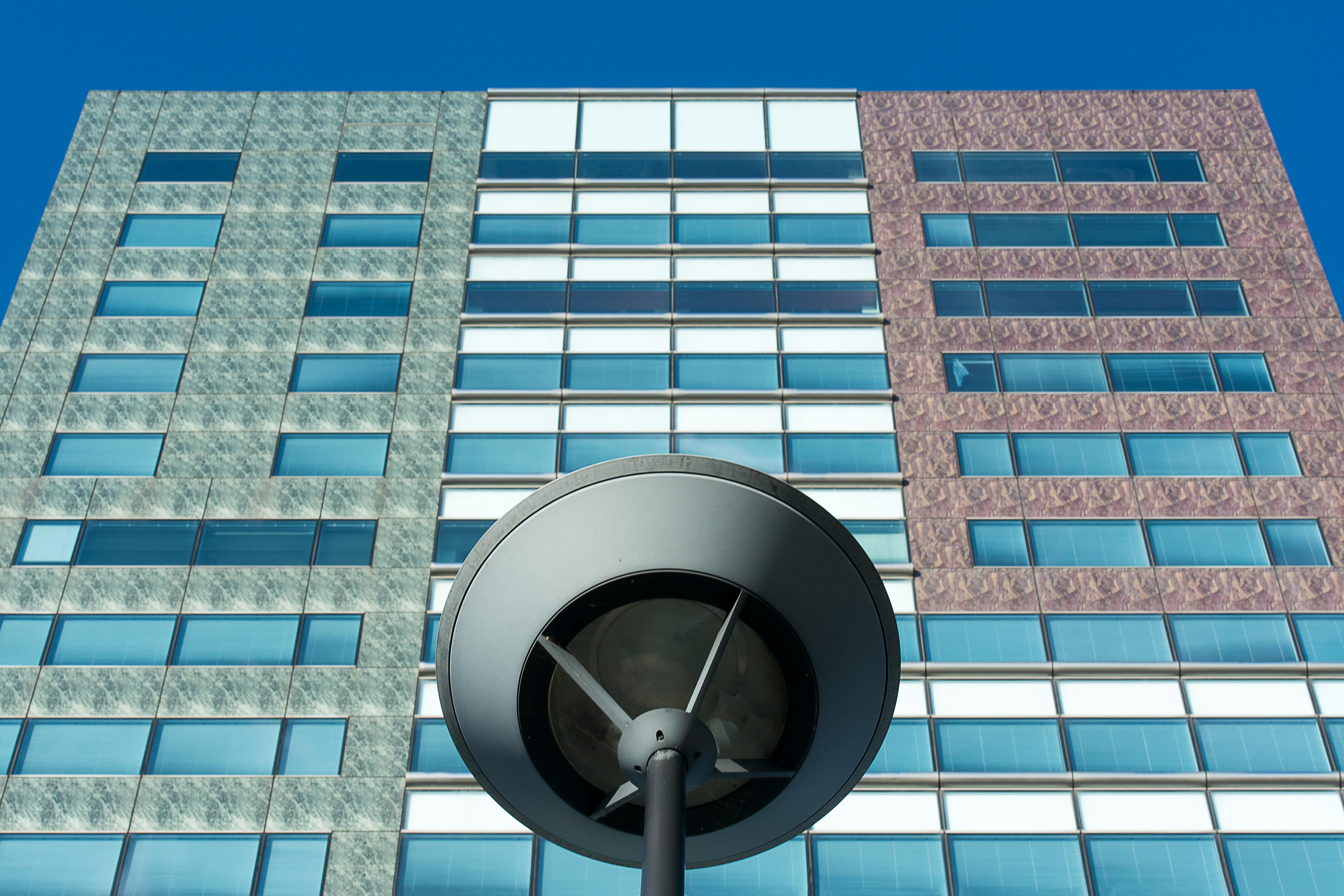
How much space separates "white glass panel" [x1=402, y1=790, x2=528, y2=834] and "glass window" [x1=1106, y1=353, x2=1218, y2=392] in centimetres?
1704

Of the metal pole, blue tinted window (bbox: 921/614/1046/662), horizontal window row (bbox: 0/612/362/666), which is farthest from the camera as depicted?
blue tinted window (bbox: 921/614/1046/662)

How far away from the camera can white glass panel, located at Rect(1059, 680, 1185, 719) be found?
74.8ft

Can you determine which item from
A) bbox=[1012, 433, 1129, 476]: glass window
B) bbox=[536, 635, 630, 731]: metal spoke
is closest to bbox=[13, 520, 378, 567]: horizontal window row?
bbox=[1012, 433, 1129, 476]: glass window

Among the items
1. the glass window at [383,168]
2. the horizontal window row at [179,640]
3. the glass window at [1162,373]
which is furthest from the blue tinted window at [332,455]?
the glass window at [1162,373]

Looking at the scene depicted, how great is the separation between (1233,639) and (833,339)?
11025 millimetres

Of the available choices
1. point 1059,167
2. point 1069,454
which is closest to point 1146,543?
point 1069,454

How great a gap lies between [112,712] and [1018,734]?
17628mm

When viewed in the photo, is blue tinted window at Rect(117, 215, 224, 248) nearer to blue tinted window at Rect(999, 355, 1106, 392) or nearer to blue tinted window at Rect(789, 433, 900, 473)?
blue tinted window at Rect(789, 433, 900, 473)

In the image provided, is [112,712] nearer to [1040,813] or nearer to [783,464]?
[783,464]

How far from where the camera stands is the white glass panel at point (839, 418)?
2678cm

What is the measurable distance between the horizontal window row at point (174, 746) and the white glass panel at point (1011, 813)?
1165 centimetres

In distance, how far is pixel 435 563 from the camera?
24.3 m

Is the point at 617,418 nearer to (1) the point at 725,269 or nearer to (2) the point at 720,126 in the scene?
(1) the point at 725,269

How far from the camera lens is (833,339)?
28.3 metres
